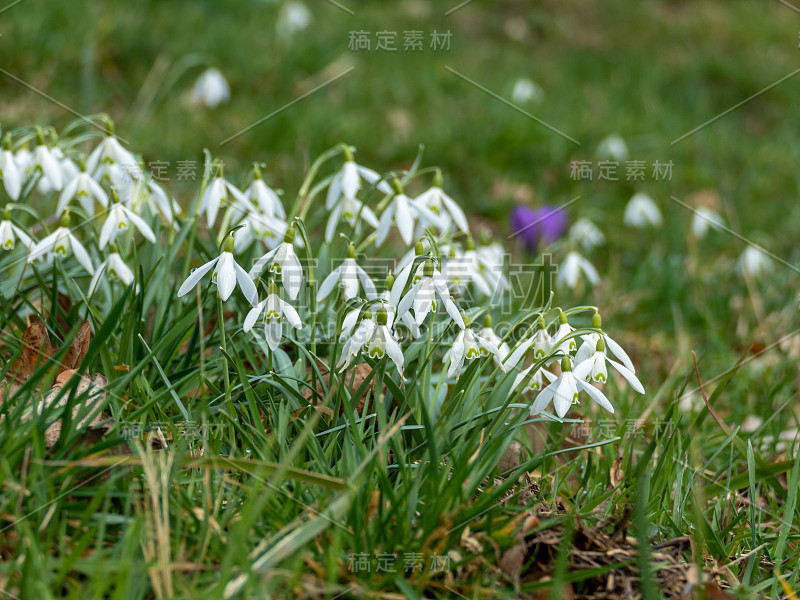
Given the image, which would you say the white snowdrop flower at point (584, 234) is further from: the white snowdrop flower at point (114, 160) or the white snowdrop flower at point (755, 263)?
the white snowdrop flower at point (114, 160)

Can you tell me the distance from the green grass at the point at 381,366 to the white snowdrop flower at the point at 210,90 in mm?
114

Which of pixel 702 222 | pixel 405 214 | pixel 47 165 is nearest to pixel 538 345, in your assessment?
pixel 405 214

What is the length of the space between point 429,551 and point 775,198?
451 centimetres

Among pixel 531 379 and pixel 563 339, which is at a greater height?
pixel 563 339

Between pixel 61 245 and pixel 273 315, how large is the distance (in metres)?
0.69

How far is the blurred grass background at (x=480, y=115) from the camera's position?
3.79 meters

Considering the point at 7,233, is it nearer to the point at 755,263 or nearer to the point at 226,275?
the point at 226,275

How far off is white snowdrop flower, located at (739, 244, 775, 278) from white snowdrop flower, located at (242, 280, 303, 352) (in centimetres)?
290

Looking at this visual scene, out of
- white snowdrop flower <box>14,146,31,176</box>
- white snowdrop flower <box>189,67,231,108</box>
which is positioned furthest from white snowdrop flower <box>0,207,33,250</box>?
white snowdrop flower <box>189,67,231,108</box>

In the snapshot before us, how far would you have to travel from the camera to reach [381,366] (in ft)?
5.41

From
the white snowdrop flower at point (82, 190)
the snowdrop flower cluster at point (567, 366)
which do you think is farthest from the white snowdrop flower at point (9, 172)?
the snowdrop flower cluster at point (567, 366)

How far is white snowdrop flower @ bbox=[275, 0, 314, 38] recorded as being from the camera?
554 centimetres

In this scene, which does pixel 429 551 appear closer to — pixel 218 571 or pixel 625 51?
pixel 218 571

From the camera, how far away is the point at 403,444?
175 centimetres
